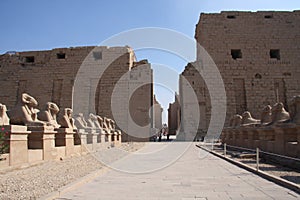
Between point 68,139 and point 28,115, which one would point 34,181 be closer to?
point 28,115

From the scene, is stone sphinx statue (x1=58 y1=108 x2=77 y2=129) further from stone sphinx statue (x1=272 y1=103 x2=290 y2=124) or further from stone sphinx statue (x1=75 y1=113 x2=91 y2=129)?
stone sphinx statue (x1=272 y1=103 x2=290 y2=124)

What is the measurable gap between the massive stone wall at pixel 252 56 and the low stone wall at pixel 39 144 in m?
11.9

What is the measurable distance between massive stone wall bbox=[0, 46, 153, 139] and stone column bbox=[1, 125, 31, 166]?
1428 centimetres

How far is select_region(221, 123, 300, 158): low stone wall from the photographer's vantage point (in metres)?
6.56

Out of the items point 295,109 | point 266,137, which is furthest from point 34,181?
point 266,137

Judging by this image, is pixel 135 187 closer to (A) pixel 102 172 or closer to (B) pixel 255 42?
(A) pixel 102 172

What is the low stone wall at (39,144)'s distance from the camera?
560cm

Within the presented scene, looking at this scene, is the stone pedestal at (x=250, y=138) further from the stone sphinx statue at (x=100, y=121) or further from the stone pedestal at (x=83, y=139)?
the stone sphinx statue at (x=100, y=121)

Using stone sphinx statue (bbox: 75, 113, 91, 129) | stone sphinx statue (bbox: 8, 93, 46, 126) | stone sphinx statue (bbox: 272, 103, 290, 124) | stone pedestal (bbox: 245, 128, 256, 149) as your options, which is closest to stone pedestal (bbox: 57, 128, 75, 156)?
stone sphinx statue (bbox: 8, 93, 46, 126)

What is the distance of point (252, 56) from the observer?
2125 cm

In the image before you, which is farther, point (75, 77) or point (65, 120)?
point (75, 77)

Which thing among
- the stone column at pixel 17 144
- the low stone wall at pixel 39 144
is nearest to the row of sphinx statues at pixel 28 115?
the low stone wall at pixel 39 144

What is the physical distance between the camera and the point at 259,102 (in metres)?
→ 20.3

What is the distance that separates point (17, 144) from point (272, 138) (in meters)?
6.88
